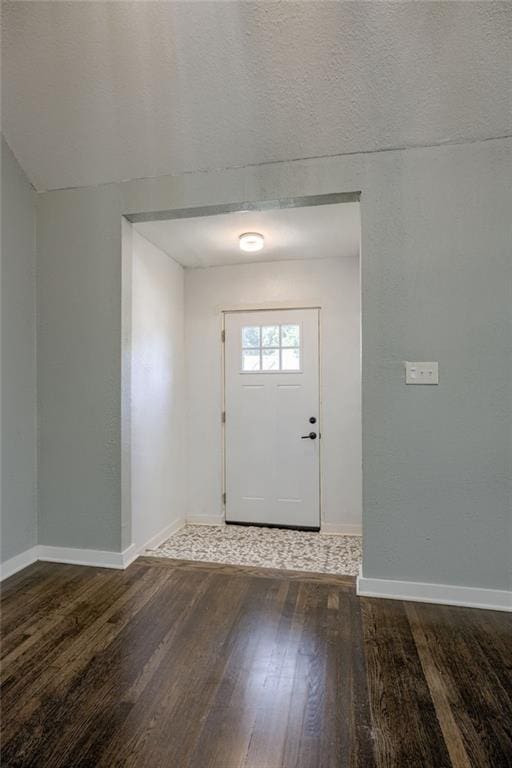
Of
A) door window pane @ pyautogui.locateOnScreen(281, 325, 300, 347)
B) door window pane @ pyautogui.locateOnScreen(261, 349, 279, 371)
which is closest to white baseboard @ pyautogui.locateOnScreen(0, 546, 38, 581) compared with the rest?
door window pane @ pyautogui.locateOnScreen(261, 349, 279, 371)

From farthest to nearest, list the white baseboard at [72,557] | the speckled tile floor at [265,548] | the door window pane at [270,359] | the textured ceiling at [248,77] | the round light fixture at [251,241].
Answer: the door window pane at [270,359] → the round light fixture at [251,241] → the speckled tile floor at [265,548] → the white baseboard at [72,557] → the textured ceiling at [248,77]

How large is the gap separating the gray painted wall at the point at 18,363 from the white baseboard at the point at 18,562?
3 cm

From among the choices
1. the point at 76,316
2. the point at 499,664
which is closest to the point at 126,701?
the point at 499,664

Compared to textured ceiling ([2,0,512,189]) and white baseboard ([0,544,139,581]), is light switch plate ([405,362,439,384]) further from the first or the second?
white baseboard ([0,544,139,581])

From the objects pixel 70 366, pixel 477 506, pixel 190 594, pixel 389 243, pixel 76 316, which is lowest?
pixel 190 594

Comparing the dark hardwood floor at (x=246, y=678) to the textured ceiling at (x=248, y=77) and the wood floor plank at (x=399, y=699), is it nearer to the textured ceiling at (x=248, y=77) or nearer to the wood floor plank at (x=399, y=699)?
the wood floor plank at (x=399, y=699)

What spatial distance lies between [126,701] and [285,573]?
1.28 meters

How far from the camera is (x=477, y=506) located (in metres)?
2.32

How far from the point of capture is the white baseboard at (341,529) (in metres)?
3.99

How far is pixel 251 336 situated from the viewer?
429 centimetres

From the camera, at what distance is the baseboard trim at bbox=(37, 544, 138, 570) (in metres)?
2.77

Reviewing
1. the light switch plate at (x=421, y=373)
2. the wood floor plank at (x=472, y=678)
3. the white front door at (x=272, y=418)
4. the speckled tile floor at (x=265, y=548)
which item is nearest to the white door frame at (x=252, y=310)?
the white front door at (x=272, y=418)

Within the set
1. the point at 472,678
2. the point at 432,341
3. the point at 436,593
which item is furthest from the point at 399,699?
the point at 432,341

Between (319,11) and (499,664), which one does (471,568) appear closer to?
(499,664)
